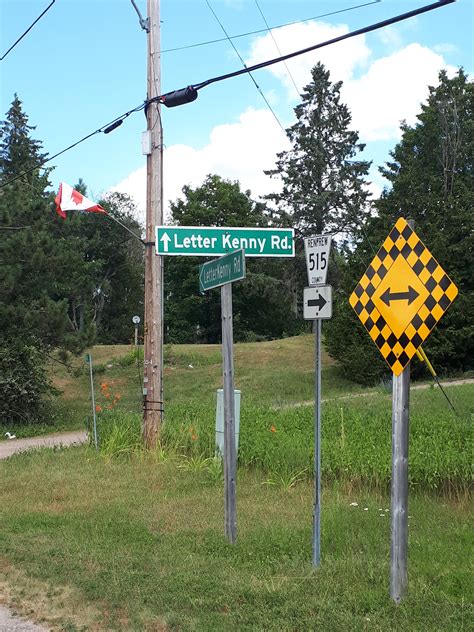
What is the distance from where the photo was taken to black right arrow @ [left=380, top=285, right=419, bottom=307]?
4.67 meters

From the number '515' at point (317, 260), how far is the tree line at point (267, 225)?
508 inches

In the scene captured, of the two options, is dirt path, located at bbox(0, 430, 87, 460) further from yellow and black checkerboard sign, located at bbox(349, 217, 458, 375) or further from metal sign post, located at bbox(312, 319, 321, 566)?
yellow and black checkerboard sign, located at bbox(349, 217, 458, 375)

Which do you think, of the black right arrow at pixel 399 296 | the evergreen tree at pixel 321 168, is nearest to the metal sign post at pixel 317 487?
the black right arrow at pixel 399 296

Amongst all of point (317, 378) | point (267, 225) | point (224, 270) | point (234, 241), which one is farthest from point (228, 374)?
point (267, 225)

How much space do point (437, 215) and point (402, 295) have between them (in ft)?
82.2

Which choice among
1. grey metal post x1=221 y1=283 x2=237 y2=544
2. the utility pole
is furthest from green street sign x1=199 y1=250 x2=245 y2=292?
the utility pole

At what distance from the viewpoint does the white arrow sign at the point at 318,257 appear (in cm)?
541

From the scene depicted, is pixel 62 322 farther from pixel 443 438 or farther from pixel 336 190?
pixel 336 190

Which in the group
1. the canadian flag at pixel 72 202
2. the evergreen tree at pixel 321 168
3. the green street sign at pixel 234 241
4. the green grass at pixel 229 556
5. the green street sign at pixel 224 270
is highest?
the evergreen tree at pixel 321 168

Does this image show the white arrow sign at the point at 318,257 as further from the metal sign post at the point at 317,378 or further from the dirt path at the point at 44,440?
the dirt path at the point at 44,440

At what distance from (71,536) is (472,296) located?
68.0 feet

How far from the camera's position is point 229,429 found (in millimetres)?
6188

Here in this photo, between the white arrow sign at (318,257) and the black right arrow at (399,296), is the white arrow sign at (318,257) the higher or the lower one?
the higher one

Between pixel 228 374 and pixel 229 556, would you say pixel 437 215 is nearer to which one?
pixel 228 374
